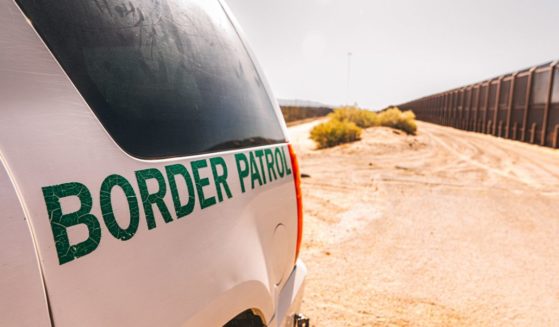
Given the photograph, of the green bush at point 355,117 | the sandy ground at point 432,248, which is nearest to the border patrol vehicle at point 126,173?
the sandy ground at point 432,248

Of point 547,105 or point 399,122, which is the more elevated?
point 547,105

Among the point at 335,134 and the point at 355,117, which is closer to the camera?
the point at 335,134

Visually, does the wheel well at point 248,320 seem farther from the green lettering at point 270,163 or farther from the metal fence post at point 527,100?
the metal fence post at point 527,100

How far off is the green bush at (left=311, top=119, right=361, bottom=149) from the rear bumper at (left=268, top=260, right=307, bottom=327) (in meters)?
13.0

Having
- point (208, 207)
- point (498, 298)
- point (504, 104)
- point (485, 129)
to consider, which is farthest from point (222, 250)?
point (485, 129)

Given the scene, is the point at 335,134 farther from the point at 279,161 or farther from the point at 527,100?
the point at 279,161

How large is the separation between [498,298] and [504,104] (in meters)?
19.1

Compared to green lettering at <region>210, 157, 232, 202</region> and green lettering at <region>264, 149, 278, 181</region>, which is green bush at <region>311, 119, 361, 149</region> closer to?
green lettering at <region>264, 149, 278, 181</region>

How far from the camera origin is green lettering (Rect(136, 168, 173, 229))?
827 millimetres

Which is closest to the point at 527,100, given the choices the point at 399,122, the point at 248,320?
the point at 399,122

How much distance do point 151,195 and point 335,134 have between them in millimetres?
14369

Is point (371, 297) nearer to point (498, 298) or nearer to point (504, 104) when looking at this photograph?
point (498, 298)

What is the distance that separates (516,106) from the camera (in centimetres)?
1719

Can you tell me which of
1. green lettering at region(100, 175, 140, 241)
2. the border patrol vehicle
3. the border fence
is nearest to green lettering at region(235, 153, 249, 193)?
the border patrol vehicle
